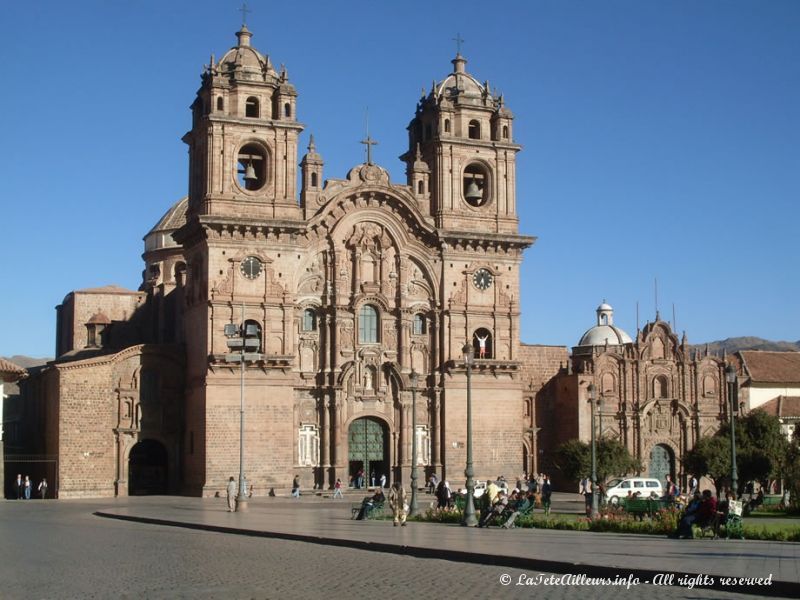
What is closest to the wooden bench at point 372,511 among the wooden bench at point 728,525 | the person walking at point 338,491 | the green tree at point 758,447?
the wooden bench at point 728,525

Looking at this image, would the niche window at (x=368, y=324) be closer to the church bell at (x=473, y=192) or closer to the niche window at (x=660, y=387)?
the church bell at (x=473, y=192)

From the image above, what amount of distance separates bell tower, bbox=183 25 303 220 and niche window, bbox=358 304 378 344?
5.79m

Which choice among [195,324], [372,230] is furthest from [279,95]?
[195,324]

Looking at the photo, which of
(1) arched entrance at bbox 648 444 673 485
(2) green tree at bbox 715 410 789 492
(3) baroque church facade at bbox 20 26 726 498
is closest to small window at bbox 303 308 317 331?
(3) baroque church facade at bbox 20 26 726 498

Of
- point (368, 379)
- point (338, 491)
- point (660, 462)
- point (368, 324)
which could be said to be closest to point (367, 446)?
point (368, 379)

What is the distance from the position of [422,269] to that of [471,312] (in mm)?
3193

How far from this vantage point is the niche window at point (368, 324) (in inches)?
2360

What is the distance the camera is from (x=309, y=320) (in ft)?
194

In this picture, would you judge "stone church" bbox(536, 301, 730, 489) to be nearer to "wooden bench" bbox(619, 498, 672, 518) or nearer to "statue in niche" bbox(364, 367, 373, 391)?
"statue in niche" bbox(364, 367, 373, 391)

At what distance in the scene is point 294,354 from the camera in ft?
189

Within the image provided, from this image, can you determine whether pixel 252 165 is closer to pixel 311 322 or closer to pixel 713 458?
pixel 311 322

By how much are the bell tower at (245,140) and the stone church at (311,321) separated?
92 millimetres

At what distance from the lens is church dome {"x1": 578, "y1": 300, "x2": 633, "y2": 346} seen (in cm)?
7806

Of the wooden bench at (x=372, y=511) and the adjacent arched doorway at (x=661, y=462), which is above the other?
the adjacent arched doorway at (x=661, y=462)
